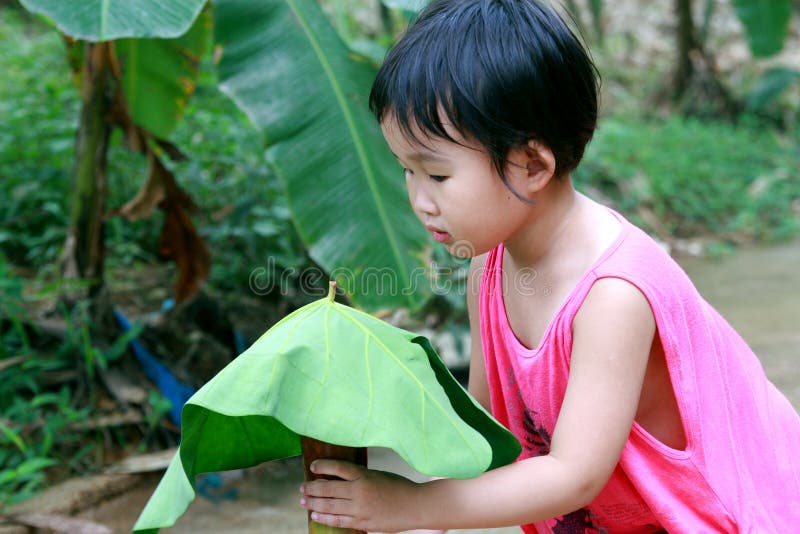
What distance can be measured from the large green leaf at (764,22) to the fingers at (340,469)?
561 centimetres

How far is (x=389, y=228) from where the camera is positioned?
212cm

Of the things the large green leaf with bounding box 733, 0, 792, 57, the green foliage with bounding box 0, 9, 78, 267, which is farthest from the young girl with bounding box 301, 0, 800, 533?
the large green leaf with bounding box 733, 0, 792, 57

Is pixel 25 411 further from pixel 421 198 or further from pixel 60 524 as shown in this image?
pixel 421 198

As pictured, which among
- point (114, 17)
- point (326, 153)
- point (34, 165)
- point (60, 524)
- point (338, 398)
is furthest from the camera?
point (34, 165)

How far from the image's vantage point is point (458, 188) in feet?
3.68

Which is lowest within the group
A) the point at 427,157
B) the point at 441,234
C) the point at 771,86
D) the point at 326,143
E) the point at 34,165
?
the point at 771,86

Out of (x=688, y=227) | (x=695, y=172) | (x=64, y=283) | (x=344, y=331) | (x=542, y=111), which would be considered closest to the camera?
(x=344, y=331)

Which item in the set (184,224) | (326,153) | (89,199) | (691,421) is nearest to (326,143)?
(326,153)

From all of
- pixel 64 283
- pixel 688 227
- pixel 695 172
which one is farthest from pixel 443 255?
pixel 695 172

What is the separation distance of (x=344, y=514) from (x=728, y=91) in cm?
671

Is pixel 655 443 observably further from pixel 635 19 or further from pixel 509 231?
pixel 635 19

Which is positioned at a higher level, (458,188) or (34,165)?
(458,188)

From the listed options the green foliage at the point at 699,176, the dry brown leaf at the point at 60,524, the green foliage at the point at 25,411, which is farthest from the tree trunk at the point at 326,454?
the green foliage at the point at 699,176

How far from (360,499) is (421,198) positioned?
0.40 metres
